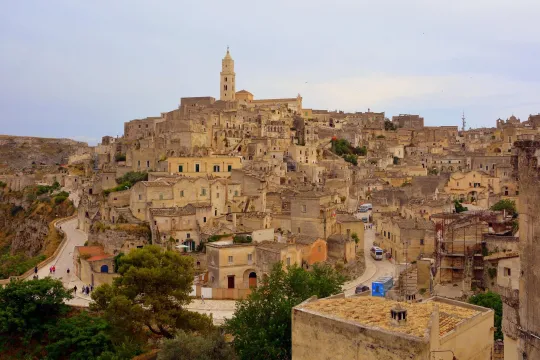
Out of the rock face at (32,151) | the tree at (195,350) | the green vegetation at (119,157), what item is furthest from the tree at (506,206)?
the rock face at (32,151)

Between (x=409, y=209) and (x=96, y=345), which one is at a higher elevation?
(x=409, y=209)

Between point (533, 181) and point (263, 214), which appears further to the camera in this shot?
point (263, 214)

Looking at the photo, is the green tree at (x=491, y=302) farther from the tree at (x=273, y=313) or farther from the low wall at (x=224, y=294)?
the low wall at (x=224, y=294)

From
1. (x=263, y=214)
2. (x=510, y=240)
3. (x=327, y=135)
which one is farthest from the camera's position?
(x=327, y=135)

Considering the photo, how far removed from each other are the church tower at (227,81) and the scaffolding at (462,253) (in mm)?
58335

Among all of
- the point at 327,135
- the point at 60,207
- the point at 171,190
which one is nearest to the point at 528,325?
the point at 171,190

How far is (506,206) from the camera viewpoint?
124ft

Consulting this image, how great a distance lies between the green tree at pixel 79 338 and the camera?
22953 mm

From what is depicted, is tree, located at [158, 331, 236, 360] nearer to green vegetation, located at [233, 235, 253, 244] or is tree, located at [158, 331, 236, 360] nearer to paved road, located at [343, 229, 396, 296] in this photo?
paved road, located at [343, 229, 396, 296]

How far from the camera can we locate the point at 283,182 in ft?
166

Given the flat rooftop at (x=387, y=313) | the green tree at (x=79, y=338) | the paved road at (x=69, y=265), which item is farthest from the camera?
the paved road at (x=69, y=265)

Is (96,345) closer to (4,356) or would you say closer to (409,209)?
(4,356)

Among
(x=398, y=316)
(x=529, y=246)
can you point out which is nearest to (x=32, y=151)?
(x=398, y=316)

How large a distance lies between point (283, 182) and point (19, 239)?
25.4 m
